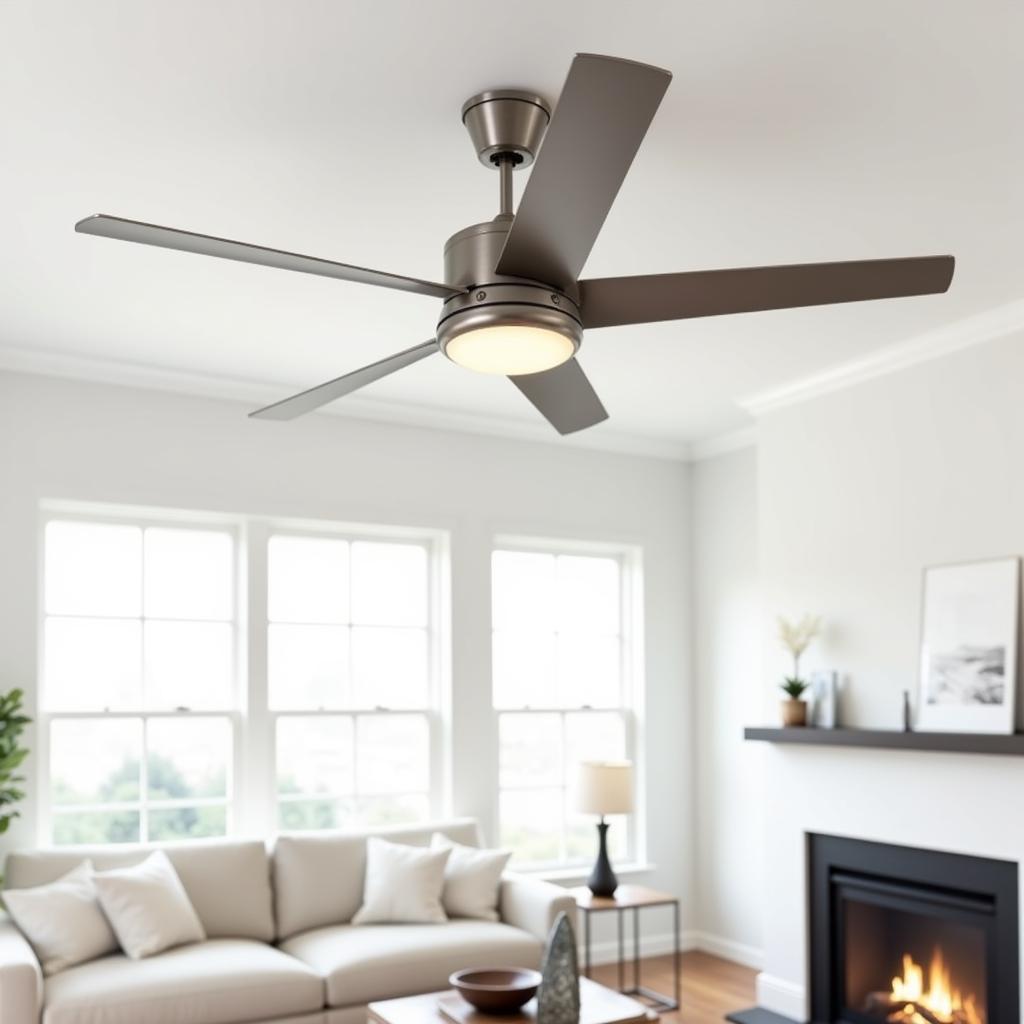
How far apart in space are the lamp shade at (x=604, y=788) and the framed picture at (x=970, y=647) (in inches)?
56.7

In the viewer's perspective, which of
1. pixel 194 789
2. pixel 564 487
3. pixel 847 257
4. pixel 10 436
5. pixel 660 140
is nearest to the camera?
pixel 660 140

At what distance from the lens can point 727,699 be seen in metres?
6.06

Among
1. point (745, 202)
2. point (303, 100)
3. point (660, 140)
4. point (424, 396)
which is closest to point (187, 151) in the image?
point (303, 100)

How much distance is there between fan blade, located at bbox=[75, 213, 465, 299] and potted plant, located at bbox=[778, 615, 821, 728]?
9.73ft

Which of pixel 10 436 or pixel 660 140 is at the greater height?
pixel 660 140

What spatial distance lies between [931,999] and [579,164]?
12.0 ft

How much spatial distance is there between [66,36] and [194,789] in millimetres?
3392

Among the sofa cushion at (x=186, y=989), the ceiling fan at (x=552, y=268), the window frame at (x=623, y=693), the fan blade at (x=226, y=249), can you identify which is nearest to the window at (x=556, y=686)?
the window frame at (x=623, y=693)

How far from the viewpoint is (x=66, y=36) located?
239 cm

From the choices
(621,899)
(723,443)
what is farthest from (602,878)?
(723,443)

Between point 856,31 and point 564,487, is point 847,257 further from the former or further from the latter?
point 564,487

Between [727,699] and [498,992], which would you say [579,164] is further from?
[727,699]

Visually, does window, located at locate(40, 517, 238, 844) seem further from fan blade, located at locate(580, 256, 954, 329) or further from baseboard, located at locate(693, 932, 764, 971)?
fan blade, located at locate(580, 256, 954, 329)

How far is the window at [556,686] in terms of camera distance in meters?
5.80
